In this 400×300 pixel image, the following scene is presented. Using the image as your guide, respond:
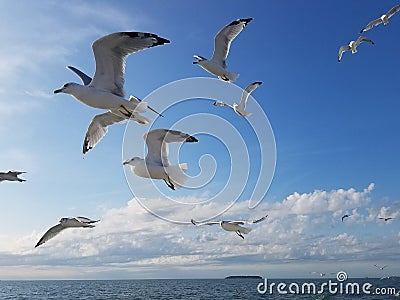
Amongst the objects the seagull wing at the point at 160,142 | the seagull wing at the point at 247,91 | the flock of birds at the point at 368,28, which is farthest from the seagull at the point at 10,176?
the flock of birds at the point at 368,28

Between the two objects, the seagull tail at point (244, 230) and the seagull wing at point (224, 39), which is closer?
the seagull wing at point (224, 39)

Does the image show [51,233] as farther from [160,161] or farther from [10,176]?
[160,161]

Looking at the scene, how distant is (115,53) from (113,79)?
1.74 feet

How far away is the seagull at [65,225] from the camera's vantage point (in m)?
10.6

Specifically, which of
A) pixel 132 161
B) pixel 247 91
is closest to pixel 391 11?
pixel 247 91

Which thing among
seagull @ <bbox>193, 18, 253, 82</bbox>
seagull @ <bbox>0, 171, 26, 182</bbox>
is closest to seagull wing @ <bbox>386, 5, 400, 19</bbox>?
seagull @ <bbox>193, 18, 253, 82</bbox>

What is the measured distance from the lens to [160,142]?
945cm

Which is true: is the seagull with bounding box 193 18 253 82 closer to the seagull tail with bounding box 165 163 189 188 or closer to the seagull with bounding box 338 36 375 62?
the seagull tail with bounding box 165 163 189 188

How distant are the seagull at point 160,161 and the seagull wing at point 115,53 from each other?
3.57 feet

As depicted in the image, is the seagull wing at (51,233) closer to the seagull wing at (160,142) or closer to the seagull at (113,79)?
the seagull wing at (160,142)

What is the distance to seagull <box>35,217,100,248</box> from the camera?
1062cm

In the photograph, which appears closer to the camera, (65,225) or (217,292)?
(65,225)

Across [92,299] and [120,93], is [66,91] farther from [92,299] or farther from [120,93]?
[92,299]

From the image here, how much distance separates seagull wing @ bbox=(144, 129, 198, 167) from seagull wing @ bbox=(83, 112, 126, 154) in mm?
2469
